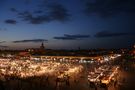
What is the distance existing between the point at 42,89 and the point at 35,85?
2.78m

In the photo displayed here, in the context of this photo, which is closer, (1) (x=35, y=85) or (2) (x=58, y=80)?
(1) (x=35, y=85)

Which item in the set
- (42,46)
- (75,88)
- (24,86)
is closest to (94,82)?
(75,88)

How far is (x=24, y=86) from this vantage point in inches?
1314

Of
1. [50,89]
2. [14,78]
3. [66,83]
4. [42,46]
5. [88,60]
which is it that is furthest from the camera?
[42,46]

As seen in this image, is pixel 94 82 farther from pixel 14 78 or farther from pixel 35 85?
pixel 14 78

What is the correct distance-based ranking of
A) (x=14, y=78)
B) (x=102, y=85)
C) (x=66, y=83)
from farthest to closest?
(x=14, y=78), (x=66, y=83), (x=102, y=85)

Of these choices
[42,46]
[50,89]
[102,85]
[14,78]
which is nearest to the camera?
[50,89]

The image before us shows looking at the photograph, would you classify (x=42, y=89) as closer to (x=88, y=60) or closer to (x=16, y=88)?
(x=16, y=88)

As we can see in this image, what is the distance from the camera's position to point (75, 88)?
32.4 m

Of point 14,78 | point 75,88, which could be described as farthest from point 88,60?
point 75,88

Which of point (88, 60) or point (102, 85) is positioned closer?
point (102, 85)

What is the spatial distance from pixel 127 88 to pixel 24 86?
13.6m

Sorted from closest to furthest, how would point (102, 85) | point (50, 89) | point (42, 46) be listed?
point (50, 89)
point (102, 85)
point (42, 46)

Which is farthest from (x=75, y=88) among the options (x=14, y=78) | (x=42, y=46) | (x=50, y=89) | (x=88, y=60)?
(x=42, y=46)
